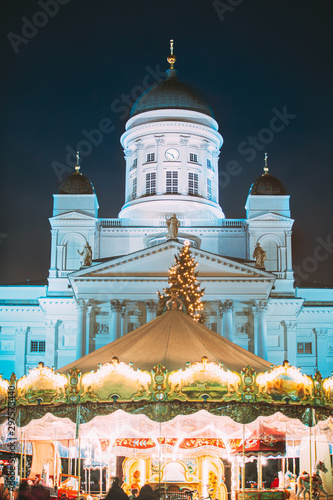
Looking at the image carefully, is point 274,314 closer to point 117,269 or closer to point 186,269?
point 117,269

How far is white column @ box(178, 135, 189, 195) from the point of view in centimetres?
6612

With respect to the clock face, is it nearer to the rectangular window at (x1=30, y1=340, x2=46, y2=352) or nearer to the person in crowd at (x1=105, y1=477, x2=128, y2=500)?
the rectangular window at (x1=30, y1=340, x2=46, y2=352)

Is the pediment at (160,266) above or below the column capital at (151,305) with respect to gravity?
above

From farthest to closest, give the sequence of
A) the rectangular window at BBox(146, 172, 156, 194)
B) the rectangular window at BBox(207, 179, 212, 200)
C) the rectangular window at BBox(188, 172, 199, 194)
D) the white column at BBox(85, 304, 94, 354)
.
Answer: the rectangular window at BBox(207, 179, 212, 200) → the rectangular window at BBox(188, 172, 199, 194) → the rectangular window at BBox(146, 172, 156, 194) → the white column at BBox(85, 304, 94, 354)

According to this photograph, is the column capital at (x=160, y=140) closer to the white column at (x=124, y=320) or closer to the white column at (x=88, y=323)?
→ the white column at (x=124, y=320)

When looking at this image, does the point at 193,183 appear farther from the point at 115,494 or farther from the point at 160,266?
the point at 115,494

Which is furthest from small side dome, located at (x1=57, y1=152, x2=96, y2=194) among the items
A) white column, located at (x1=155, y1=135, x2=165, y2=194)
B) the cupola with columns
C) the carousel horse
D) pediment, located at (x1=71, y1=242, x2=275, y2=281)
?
the carousel horse

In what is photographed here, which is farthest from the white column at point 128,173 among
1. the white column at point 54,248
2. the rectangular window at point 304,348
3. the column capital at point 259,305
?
the column capital at point 259,305

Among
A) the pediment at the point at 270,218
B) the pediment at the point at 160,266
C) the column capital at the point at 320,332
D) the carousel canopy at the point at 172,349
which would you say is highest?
the pediment at the point at 270,218

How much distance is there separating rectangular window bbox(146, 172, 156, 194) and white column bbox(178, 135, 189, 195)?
7.11ft

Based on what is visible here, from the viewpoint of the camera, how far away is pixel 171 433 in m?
21.3

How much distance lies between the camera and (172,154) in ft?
221

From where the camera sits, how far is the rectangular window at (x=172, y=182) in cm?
6631

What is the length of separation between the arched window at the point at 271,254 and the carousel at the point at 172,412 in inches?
1383
